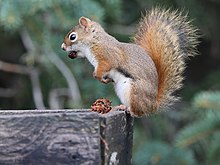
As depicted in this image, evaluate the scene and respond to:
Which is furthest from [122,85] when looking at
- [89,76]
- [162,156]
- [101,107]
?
[89,76]

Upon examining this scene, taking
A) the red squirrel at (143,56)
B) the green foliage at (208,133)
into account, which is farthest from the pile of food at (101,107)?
the green foliage at (208,133)

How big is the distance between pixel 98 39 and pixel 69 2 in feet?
1.73

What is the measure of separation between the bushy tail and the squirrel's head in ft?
0.44

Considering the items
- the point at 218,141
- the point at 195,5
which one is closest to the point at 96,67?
the point at 218,141

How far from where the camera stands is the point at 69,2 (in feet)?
8.00

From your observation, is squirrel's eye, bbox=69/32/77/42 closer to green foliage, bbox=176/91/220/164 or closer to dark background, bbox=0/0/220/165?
dark background, bbox=0/0/220/165

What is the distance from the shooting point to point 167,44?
1.96 m

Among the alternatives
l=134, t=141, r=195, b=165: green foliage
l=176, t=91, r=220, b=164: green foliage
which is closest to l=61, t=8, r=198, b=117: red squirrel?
l=176, t=91, r=220, b=164: green foliage

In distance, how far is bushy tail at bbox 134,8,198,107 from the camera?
1.92 metres

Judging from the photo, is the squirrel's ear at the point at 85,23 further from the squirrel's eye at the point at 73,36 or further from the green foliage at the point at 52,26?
the green foliage at the point at 52,26

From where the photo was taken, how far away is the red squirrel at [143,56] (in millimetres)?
1810

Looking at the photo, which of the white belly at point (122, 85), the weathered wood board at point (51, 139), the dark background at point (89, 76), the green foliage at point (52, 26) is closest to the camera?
the weathered wood board at point (51, 139)

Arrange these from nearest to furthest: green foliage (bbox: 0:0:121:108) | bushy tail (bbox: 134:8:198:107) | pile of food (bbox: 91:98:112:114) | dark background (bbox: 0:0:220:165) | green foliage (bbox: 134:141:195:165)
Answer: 1. pile of food (bbox: 91:98:112:114)
2. bushy tail (bbox: 134:8:198:107)
3. green foliage (bbox: 0:0:121:108)
4. dark background (bbox: 0:0:220:165)
5. green foliage (bbox: 134:141:195:165)

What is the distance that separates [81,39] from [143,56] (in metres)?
0.24
